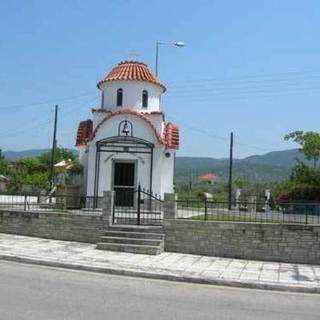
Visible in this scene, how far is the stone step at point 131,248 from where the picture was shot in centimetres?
1879

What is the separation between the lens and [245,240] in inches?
744

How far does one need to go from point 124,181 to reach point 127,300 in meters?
15.4

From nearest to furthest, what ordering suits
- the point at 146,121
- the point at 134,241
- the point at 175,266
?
1. the point at 175,266
2. the point at 134,241
3. the point at 146,121

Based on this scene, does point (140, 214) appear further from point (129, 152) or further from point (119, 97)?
point (119, 97)

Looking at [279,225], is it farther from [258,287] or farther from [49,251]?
[49,251]

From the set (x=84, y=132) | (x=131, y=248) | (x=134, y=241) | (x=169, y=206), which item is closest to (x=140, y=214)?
(x=169, y=206)

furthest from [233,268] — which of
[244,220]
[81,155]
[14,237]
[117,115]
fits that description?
[81,155]

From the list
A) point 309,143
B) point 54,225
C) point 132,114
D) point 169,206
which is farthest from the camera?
point 309,143

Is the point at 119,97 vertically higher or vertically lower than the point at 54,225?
higher

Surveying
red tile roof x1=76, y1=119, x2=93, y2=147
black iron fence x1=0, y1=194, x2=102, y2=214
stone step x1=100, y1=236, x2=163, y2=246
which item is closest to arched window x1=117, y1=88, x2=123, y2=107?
red tile roof x1=76, y1=119, x2=93, y2=147

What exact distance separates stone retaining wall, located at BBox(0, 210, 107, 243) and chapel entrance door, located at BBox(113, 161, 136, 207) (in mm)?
4996

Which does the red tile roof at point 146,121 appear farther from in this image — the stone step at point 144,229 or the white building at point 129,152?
the stone step at point 144,229

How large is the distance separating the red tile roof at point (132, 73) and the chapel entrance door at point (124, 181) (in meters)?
4.02

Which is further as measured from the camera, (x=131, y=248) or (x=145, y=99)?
(x=145, y=99)
